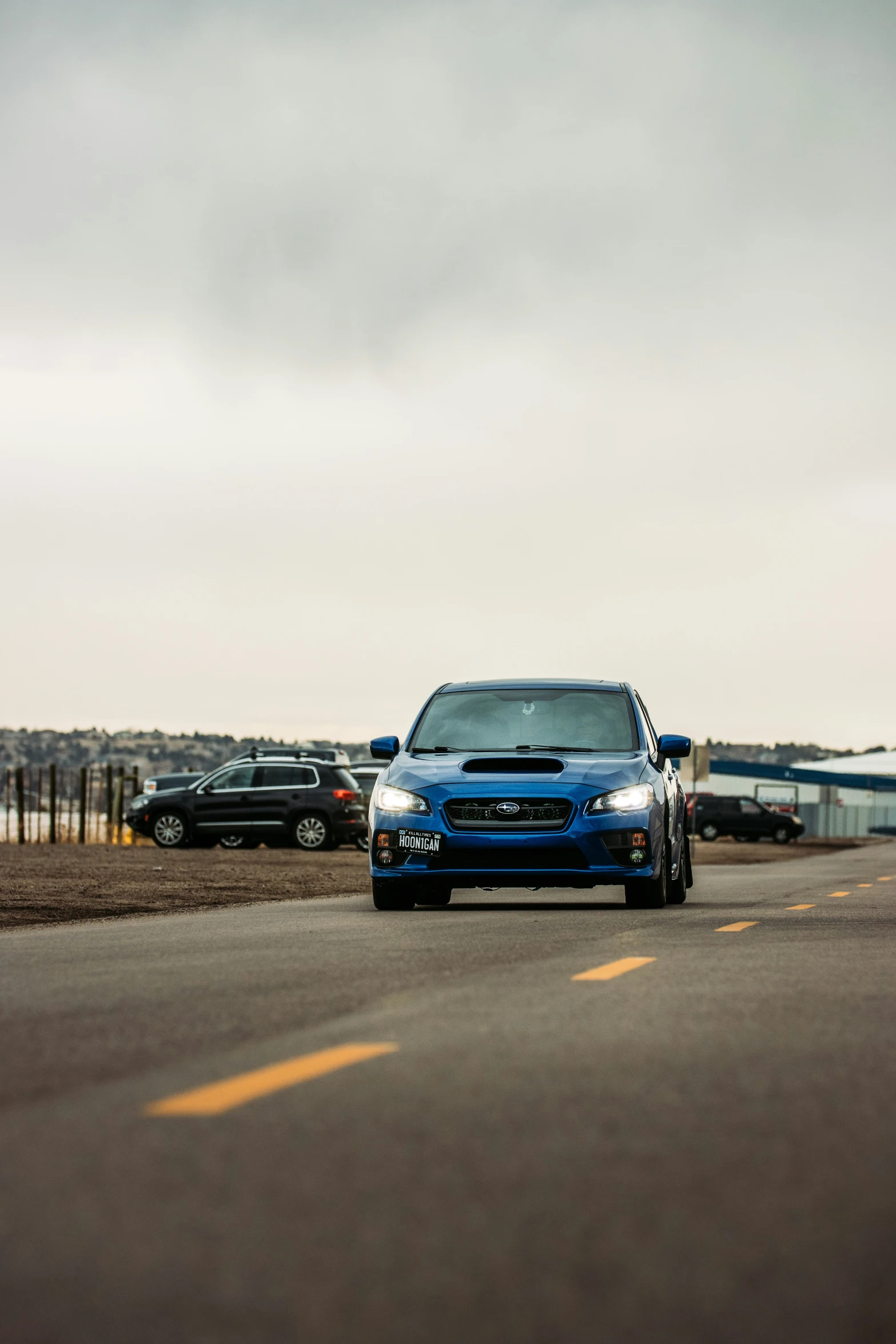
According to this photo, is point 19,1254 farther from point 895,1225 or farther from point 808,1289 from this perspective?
point 895,1225

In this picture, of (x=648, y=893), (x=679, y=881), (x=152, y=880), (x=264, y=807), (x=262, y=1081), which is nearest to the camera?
(x=262, y=1081)

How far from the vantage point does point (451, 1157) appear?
428cm

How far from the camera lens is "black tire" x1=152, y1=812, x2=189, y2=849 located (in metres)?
32.2

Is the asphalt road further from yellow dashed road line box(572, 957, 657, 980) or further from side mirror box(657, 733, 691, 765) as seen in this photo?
side mirror box(657, 733, 691, 765)

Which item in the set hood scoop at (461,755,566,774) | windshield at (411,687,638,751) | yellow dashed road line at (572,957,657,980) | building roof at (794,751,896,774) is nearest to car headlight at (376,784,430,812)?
hood scoop at (461,755,566,774)

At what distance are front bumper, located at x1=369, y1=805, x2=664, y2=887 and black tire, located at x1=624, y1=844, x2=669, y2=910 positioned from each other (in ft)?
1.56

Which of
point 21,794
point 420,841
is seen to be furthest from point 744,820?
point 420,841

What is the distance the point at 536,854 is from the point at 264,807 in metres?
18.4

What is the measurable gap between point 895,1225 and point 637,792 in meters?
10.4

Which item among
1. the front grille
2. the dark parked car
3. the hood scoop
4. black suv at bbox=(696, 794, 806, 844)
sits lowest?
black suv at bbox=(696, 794, 806, 844)

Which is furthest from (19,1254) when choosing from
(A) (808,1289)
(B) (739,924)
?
(B) (739,924)

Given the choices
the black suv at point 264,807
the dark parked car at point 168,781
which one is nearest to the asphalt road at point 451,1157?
the black suv at point 264,807

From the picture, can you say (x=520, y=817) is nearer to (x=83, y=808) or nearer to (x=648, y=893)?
(x=648, y=893)

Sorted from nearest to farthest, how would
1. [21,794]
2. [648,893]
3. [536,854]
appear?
1. [536,854]
2. [648,893]
3. [21,794]
